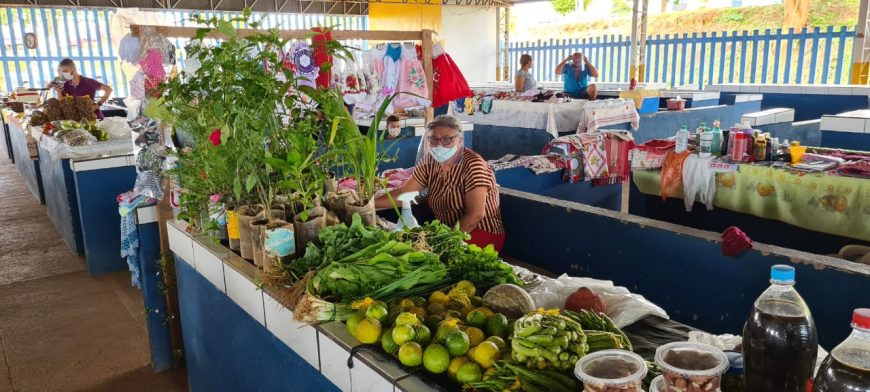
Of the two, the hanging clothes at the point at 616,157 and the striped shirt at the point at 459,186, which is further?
the hanging clothes at the point at 616,157

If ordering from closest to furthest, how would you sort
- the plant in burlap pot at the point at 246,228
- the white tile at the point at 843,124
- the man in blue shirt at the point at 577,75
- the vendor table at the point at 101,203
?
the plant in burlap pot at the point at 246,228 → the vendor table at the point at 101,203 → the white tile at the point at 843,124 → the man in blue shirt at the point at 577,75

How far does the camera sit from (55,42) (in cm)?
1324

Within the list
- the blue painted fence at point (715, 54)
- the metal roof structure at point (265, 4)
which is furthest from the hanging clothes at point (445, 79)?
the metal roof structure at point (265, 4)

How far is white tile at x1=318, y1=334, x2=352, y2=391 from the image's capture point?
5.24 feet

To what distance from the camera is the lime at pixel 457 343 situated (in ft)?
4.55

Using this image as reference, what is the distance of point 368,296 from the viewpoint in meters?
1.71

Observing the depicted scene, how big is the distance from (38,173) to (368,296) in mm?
6945

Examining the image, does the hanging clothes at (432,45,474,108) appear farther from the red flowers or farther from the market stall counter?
the red flowers

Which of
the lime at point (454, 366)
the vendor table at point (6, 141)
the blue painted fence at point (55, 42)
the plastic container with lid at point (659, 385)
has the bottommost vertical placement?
the vendor table at point (6, 141)

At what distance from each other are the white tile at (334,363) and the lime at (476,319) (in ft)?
1.02

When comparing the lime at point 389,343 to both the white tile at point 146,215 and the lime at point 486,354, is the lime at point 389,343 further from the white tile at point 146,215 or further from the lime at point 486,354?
the white tile at point 146,215

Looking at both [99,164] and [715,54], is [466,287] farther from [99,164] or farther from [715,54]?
[715,54]

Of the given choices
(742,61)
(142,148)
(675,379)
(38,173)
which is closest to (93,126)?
(38,173)

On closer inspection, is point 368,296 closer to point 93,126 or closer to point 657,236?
point 657,236
